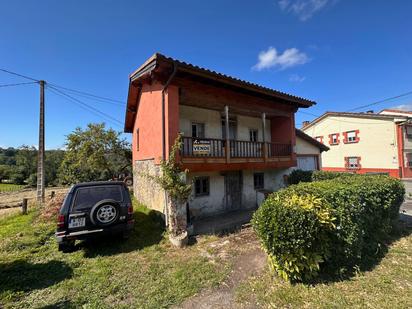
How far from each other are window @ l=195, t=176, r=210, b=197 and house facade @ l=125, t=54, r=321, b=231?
0.15ft

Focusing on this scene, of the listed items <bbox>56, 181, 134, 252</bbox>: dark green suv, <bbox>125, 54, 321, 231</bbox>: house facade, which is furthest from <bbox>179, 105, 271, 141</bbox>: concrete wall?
<bbox>56, 181, 134, 252</bbox>: dark green suv

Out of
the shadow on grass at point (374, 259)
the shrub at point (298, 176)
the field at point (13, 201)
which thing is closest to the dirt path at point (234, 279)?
the shadow on grass at point (374, 259)

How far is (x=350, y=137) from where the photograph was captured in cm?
2519

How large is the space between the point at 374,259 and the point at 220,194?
20.6 feet

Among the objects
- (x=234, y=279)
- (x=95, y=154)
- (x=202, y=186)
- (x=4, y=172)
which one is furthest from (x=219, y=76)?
(x=4, y=172)

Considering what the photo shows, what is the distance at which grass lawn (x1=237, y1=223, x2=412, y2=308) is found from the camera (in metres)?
3.54

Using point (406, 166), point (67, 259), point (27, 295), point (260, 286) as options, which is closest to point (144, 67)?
point (67, 259)

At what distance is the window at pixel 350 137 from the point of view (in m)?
24.6

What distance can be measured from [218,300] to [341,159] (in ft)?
90.1

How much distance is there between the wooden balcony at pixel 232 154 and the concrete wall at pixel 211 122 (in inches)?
38.7

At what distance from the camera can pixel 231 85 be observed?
8945 mm

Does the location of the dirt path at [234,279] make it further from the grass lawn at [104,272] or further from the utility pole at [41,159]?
the utility pole at [41,159]

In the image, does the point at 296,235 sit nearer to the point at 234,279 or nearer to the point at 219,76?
the point at 234,279

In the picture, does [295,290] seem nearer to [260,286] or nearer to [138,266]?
[260,286]
